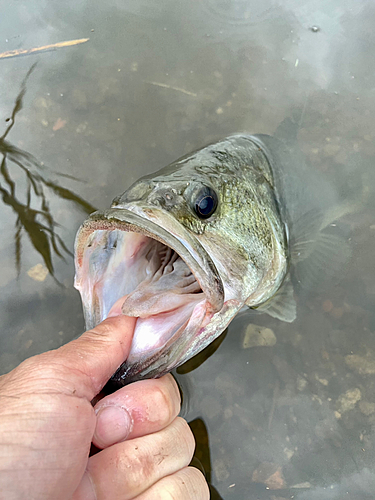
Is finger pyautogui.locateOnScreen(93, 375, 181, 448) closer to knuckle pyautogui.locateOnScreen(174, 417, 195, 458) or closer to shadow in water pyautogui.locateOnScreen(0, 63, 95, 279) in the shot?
knuckle pyautogui.locateOnScreen(174, 417, 195, 458)

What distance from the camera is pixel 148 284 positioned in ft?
6.63

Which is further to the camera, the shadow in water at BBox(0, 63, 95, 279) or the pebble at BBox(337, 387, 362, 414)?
the shadow in water at BBox(0, 63, 95, 279)

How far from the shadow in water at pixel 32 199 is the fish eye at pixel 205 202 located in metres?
1.62

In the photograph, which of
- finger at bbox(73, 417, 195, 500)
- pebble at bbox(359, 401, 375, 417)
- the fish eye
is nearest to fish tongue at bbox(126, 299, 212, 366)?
finger at bbox(73, 417, 195, 500)

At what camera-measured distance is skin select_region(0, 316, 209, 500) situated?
3.98ft

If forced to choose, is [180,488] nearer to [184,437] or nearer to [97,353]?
[184,437]

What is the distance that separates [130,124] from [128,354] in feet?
8.29

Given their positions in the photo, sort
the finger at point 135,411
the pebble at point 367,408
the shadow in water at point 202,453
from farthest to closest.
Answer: the pebble at point 367,408 → the shadow in water at point 202,453 → the finger at point 135,411

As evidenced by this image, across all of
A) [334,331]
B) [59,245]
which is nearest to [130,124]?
[59,245]

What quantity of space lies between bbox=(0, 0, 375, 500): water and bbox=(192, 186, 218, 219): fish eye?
1398 mm

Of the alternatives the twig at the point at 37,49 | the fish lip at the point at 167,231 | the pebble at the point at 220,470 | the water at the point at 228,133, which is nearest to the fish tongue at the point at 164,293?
the fish lip at the point at 167,231

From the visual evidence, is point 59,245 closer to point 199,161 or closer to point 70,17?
point 199,161

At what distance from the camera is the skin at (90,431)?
3.98 feet

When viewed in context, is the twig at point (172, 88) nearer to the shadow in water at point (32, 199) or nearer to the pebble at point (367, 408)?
the shadow in water at point (32, 199)
